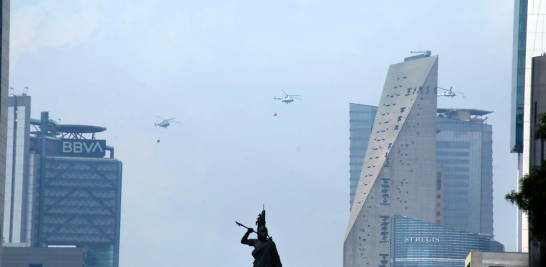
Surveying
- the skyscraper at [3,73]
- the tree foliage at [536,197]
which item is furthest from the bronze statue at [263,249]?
the skyscraper at [3,73]

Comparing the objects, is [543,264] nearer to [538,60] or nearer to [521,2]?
[538,60]

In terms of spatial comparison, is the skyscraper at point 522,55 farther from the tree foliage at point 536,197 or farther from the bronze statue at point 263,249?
the bronze statue at point 263,249

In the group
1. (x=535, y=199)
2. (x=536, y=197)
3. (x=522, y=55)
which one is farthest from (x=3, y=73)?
(x=536, y=197)

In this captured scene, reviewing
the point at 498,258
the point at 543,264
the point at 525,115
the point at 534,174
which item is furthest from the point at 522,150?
the point at 534,174

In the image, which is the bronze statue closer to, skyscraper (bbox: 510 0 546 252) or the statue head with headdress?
the statue head with headdress

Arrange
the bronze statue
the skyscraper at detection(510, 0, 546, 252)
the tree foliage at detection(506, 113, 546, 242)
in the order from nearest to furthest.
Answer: the bronze statue → the tree foliage at detection(506, 113, 546, 242) → the skyscraper at detection(510, 0, 546, 252)

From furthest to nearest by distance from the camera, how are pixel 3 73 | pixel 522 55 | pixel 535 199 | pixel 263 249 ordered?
pixel 522 55, pixel 3 73, pixel 535 199, pixel 263 249

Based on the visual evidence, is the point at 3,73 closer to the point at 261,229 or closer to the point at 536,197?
the point at 261,229

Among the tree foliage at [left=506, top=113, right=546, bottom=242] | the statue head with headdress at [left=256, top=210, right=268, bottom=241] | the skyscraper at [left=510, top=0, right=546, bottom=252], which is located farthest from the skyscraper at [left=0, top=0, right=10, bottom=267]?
the tree foliage at [left=506, top=113, right=546, bottom=242]

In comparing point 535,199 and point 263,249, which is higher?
point 535,199
